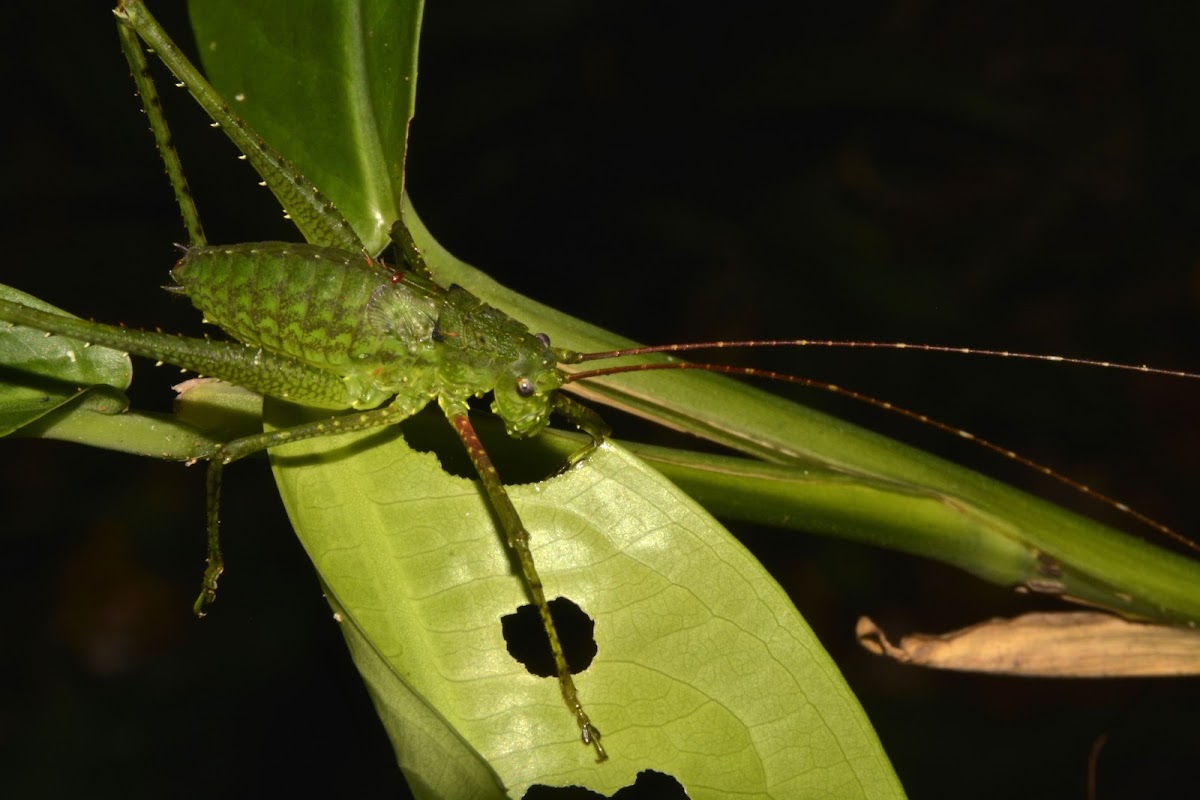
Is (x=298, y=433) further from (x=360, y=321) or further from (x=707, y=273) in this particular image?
(x=707, y=273)

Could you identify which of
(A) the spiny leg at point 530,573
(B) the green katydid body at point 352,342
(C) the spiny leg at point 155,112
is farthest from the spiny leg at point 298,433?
(C) the spiny leg at point 155,112

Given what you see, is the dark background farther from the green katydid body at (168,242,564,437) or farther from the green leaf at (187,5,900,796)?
the green leaf at (187,5,900,796)

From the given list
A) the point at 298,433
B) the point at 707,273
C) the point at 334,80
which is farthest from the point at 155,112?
the point at 707,273

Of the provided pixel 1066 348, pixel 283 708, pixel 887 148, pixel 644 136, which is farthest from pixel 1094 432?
pixel 283 708

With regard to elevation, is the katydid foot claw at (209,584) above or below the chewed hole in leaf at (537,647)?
above

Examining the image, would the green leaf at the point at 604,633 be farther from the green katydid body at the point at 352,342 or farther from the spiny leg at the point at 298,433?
the green katydid body at the point at 352,342

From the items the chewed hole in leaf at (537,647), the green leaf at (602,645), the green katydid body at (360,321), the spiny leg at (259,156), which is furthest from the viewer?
the green katydid body at (360,321)

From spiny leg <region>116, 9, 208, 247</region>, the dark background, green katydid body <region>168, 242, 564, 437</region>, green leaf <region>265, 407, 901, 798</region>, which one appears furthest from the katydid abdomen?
the dark background
